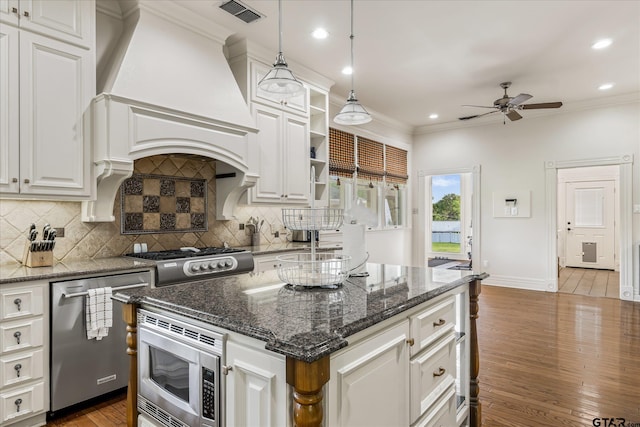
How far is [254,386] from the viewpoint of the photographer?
1170 mm

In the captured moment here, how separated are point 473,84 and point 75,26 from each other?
14.8 ft

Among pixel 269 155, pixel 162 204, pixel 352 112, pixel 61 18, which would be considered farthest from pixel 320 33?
pixel 162 204

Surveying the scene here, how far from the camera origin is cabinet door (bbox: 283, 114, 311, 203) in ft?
14.0

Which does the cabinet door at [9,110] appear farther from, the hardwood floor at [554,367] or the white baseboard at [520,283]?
the white baseboard at [520,283]

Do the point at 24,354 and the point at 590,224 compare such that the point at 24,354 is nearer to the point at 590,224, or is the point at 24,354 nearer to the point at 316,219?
the point at 316,219

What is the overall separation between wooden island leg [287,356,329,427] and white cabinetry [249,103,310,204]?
2.98 m

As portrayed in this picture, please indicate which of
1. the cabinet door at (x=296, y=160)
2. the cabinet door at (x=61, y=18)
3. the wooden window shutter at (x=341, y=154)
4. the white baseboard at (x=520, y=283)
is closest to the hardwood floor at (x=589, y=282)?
the white baseboard at (x=520, y=283)

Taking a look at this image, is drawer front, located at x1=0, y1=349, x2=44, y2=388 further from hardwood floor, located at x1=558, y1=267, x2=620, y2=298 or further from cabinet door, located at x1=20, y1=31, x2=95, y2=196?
hardwood floor, located at x1=558, y1=267, x2=620, y2=298

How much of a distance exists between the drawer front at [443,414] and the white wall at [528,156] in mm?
A: 5156

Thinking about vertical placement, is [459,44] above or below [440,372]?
above

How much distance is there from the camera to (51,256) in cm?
262

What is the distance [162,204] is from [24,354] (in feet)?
5.37

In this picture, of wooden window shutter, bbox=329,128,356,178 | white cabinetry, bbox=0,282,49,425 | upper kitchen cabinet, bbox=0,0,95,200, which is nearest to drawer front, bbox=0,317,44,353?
white cabinetry, bbox=0,282,49,425

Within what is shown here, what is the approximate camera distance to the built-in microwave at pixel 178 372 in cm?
128
